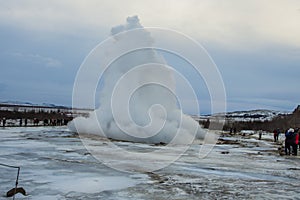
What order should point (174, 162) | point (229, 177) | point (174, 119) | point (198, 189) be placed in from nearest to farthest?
1. point (198, 189)
2. point (229, 177)
3. point (174, 162)
4. point (174, 119)

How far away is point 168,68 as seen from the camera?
115ft

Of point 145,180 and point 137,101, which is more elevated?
point 137,101

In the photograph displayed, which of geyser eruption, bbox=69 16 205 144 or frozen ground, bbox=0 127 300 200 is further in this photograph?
geyser eruption, bbox=69 16 205 144

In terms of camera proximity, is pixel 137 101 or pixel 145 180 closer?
pixel 145 180

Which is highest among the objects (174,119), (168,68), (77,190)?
(168,68)

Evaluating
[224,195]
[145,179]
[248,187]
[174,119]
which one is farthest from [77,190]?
[174,119]

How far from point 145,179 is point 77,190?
8.03 feet

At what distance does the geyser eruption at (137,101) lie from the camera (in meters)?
29.2

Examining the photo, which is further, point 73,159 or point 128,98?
point 128,98

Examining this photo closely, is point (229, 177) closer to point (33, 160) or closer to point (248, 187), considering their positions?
point (248, 187)

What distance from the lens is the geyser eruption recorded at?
29.2 m

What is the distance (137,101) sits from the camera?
105ft

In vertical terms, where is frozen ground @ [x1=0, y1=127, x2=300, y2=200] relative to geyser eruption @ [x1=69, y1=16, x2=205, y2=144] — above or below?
below

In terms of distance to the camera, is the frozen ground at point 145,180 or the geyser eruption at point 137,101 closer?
the frozen ground at point 145,180
